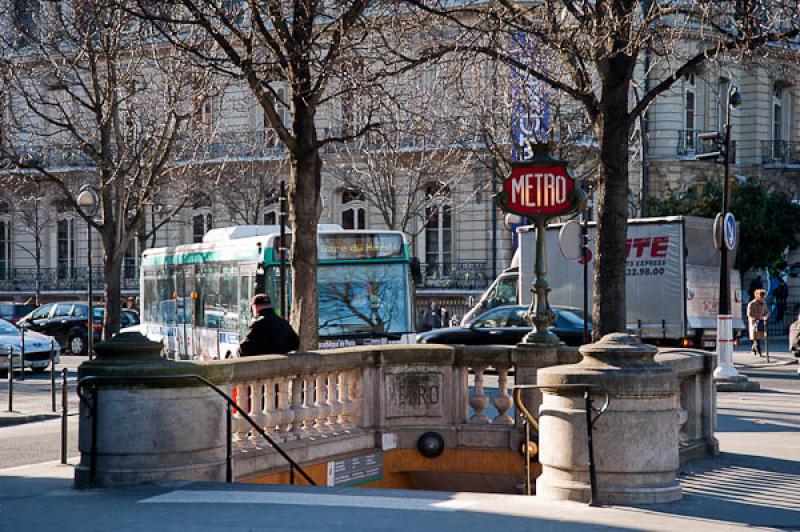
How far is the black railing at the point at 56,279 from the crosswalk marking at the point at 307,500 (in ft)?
164

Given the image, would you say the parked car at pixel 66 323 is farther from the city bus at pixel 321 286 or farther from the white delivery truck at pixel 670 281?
the white delivery truck at pixel 670 281

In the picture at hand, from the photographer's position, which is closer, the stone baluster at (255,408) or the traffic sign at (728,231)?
the stone baluster at (255,408)

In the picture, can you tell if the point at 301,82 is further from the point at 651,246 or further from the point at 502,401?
the point at 651,246

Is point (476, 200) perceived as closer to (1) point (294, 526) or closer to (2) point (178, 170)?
(2) point (178, 170)

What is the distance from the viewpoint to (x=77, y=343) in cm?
4194

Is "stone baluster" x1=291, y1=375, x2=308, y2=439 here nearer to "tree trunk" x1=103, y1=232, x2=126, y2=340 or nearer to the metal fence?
"tree trunk" x1=103, y1=232, x2=126, y2=340

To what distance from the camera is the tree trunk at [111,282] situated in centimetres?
3069

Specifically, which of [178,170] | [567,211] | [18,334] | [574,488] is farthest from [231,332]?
[178,170]

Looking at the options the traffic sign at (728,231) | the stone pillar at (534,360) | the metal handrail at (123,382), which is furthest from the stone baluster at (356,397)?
the traffic sign at (728,231)

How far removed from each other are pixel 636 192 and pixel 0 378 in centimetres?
2930

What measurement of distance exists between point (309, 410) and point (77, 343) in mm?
30147

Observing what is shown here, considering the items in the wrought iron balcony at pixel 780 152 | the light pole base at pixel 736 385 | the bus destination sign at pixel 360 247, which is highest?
the wrought iron balcony at pixel 780 152

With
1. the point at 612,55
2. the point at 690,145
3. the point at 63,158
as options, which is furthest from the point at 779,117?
the point at 612,55

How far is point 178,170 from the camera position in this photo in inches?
1925
